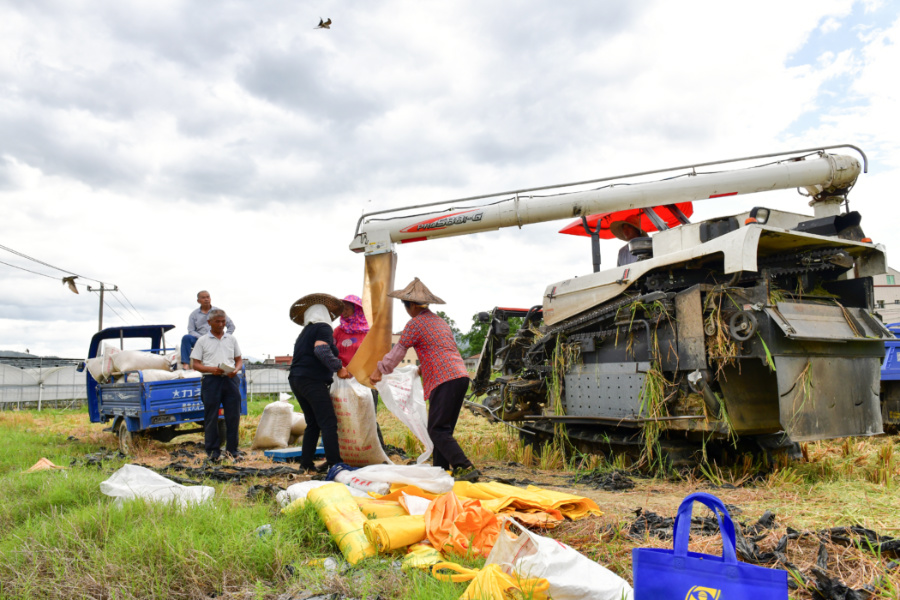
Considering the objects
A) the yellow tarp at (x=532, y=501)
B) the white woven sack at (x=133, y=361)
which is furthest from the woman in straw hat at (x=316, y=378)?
the white woven sack at (x=133, y=361)

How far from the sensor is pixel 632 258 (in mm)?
6363

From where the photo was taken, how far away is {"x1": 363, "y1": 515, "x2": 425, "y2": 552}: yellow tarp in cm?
287

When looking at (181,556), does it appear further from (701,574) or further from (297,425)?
(297,425)

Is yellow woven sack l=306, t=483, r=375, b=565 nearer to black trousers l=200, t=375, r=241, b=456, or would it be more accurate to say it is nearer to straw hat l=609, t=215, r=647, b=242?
black trousers l=200, t=375, r=241, b=456

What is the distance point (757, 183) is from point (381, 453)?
4.58m

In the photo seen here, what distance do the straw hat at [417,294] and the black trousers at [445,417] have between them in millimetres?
770

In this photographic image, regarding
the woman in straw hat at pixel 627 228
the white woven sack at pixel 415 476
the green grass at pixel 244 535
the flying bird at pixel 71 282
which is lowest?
the green grass at pixel 244 535

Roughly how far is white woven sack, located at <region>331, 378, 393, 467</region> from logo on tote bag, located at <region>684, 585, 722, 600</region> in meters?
4.51

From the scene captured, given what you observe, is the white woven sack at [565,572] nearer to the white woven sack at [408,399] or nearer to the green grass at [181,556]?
the green grass at [181,556]

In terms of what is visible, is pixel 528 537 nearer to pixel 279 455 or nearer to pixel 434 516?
pixel 434 516

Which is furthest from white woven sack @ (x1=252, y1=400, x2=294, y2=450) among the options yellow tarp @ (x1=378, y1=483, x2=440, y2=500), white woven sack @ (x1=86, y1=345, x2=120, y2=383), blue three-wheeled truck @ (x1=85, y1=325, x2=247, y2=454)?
yellow tarp @ (x1=378, y1=483, x2=440, y2=500)

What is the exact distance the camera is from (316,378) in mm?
5996

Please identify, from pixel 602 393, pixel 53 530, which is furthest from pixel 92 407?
pixel 602 393

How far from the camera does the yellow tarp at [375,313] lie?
6105mm
